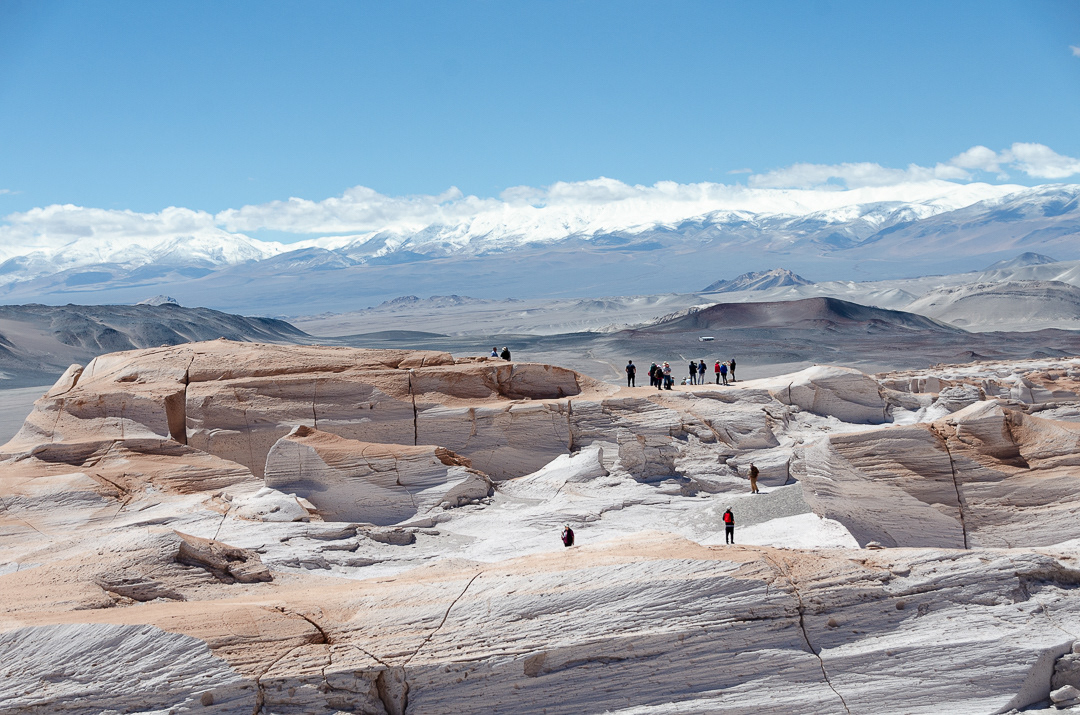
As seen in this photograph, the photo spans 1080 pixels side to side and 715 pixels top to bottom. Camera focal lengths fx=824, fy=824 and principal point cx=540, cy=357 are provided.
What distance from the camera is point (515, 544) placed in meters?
11.7

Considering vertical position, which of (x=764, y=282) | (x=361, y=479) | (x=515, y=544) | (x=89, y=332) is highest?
(x=361, y=479)

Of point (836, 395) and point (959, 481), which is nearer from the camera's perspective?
point (959, 481)

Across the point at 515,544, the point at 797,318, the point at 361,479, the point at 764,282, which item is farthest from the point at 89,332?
the point at 764,282

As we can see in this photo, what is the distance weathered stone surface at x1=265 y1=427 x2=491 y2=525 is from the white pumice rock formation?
0.04 meters

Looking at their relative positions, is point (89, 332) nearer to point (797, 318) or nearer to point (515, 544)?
point (797, 318)

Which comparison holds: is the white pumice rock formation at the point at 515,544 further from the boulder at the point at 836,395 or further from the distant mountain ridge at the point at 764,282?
the distant mountain ridge at the point at 764,282

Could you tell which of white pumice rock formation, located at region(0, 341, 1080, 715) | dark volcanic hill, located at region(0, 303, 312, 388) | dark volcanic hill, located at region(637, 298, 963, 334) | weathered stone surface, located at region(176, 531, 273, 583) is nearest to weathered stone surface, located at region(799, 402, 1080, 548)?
white pumice rock formation, located at region(0, 341, 1080, 715)

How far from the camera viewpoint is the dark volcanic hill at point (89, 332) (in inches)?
1845

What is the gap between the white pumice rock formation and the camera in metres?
6.20

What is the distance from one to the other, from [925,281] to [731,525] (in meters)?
132

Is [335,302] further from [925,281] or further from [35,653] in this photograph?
[35,653]

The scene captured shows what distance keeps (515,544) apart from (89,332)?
53970mm

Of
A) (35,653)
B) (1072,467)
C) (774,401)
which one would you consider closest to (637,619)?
(35,653)

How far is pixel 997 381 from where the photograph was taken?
896 inches
